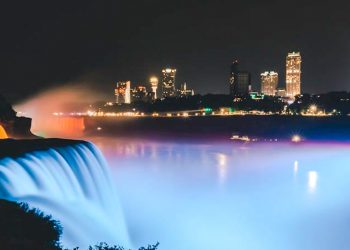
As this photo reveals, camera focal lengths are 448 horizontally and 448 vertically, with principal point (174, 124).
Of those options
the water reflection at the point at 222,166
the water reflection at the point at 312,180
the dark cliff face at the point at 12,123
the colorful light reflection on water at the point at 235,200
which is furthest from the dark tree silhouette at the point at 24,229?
the water reflection at the point at 222,166

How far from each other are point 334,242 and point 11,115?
70.4ft

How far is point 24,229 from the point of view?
24.0ft

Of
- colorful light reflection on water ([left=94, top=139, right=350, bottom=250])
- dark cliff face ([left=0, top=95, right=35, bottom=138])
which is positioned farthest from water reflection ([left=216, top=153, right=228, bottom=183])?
dark cliff face ([left=0, top=95, right=35, bottom=138])

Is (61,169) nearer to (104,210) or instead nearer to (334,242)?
(104,210)

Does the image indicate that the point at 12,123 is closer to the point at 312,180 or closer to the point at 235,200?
the point at 235,200

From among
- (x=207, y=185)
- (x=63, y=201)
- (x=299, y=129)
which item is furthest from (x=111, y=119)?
(x=63, y=201)

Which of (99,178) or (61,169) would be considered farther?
(99,178)

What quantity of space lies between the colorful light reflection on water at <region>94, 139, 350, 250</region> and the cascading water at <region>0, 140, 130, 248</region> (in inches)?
90.3

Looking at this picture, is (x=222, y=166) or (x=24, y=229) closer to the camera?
(x=24, y=229)

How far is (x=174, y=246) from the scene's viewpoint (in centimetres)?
1748

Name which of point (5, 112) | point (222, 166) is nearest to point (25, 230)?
point (5, 112)

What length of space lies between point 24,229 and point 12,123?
2292cm

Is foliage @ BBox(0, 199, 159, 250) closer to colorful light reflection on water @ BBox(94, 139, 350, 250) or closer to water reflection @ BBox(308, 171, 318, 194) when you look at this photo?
colorful light reflection on water @ BBox(94, 139, 350, 250)

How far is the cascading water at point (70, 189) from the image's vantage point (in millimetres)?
11195
